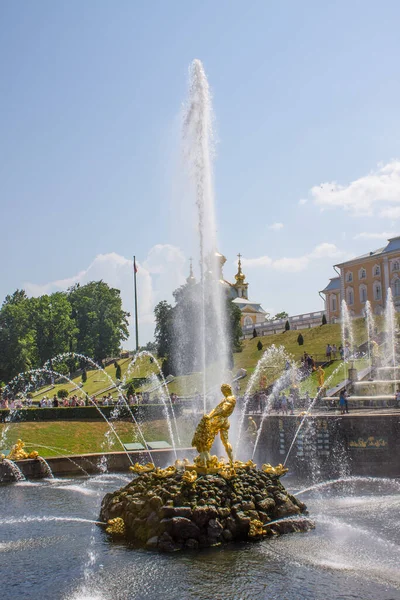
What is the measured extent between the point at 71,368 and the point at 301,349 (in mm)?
34298

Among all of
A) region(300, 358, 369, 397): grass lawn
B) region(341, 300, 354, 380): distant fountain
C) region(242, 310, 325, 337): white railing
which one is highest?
region(242, 310, 325, 337): white railing

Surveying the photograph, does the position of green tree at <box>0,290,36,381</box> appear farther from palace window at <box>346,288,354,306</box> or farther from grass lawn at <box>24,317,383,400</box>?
palace window at <box>346,288,354,306</box>

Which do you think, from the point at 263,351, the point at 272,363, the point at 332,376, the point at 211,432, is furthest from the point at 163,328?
the point at 211,432

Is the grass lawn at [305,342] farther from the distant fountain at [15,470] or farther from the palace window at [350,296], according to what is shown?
the distant fountain at [15,470]

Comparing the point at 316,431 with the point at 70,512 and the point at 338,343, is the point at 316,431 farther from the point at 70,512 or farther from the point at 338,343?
the point at 338,343

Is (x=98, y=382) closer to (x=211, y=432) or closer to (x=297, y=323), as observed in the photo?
(x=297, y=323)

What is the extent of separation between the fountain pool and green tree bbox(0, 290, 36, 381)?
47.6 meters

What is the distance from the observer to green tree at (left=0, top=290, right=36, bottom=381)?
200 feet

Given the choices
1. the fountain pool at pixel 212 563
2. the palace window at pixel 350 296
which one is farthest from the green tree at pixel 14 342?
the fountain pool at pixel 212 563

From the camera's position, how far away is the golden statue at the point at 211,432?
13594 millimetres

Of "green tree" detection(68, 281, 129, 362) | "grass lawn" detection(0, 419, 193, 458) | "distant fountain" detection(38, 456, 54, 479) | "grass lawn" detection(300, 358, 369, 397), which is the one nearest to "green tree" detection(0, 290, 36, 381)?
"green tree" detection(68, 281, 129, 362)

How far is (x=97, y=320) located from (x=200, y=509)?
65593 millimetres

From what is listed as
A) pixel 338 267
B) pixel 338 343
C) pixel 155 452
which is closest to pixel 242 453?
pixel 155 452

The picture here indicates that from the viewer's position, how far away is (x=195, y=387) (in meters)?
47.4
